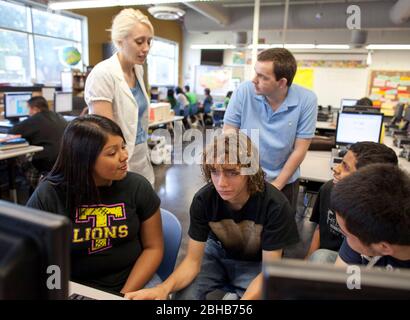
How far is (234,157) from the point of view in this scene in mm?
1267

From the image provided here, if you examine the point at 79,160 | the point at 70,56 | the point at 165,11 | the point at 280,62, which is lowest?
the point at 79,160

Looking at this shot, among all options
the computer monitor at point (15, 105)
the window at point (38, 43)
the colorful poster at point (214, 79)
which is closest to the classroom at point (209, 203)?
the computer monitor at point (15, 105)

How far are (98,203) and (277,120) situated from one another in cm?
106

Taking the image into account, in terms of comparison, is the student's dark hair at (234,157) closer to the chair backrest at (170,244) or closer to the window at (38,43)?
the chair backrest at (170,244)

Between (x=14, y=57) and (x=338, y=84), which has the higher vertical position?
(x=14, y=57)

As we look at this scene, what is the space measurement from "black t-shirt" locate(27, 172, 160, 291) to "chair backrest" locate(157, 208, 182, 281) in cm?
15

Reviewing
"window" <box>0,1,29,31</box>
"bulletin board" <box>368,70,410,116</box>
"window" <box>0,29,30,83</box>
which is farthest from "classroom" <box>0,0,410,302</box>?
"bulletin board" <box>368,70,410,116</box>

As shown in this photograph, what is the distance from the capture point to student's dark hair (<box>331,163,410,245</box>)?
0.80 metres

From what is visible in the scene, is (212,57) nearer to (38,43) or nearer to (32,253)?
(38,43)

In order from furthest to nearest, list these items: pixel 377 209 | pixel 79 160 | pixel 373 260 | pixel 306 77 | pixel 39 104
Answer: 1. pixel 306 77
2. pixel 39 104
3. pixel 79 160
4. pixel 373 260
5. pixel 377 209

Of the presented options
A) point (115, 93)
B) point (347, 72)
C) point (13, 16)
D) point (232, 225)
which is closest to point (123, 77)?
point (115, 93)

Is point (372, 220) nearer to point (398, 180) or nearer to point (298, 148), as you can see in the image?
point (398, 180)

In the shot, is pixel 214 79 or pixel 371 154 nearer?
pixel 371 154

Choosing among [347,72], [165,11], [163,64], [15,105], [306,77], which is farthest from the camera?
[163,64]
